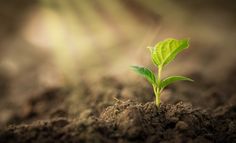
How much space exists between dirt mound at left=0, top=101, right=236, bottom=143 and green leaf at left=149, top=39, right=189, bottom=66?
0.23 m

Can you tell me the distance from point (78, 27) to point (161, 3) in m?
1.23

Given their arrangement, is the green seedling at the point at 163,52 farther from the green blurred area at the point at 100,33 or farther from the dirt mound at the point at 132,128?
the green blurred area at the point at 100,33

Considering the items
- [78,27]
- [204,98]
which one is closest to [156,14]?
[78,27]

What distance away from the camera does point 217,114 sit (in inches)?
88.2

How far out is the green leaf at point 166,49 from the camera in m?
1.77

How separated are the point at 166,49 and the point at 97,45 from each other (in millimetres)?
3436

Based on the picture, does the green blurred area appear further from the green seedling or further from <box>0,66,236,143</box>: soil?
the green seedling

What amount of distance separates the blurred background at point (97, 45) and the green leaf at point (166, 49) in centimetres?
144

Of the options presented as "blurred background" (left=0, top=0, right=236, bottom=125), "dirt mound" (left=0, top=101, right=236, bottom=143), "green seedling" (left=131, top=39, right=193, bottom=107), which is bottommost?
"dirt mound" (left=0, top=101, right=236, bottom=143)

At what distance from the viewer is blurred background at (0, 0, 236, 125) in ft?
11.8

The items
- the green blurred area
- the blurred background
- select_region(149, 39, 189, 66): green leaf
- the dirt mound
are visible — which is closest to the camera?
the dirt mound

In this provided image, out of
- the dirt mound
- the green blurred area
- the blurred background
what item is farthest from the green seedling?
the green blurred area

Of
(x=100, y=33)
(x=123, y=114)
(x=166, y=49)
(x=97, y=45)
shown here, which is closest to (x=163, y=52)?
(x=166, y=49)

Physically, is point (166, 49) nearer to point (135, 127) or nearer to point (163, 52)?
point (163, 52)
